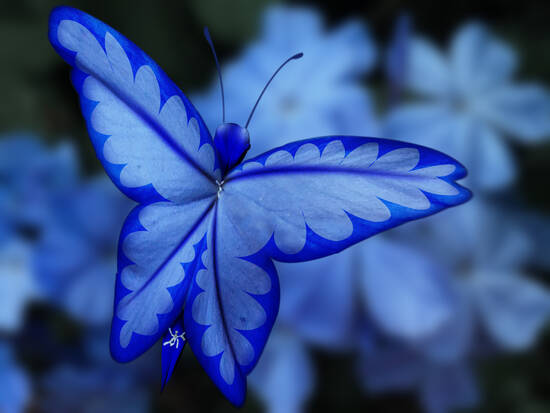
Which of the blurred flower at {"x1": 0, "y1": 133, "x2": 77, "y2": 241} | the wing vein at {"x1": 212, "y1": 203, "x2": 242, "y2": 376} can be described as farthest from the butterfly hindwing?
the blurred flower at {"x1": 0, "y1": 133, "x2": 77, "y2": 241}

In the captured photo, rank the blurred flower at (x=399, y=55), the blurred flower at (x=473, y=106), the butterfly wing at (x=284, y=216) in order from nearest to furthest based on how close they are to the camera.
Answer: the butterfly wing at (x=284, y=216) → the blurred flower at (x=399, y=55) → the blurred flower at (x=473, y=106)

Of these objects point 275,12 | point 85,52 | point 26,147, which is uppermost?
point 275,12

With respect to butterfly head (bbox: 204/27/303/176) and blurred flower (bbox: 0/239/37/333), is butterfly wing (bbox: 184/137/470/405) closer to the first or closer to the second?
butterfly head (bbox: 204/27/303/176)

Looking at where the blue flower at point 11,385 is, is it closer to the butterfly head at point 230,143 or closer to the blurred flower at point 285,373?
the blurred flower at point 285,373

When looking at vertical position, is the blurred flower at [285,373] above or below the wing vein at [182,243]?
below

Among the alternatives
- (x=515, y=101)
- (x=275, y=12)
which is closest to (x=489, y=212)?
(x=515, y=101)

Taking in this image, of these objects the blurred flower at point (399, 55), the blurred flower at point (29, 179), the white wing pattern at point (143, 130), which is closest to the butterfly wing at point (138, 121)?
the white wing pattern at point (143, 130)

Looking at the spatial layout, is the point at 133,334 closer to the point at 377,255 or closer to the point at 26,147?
the point at 377,255
